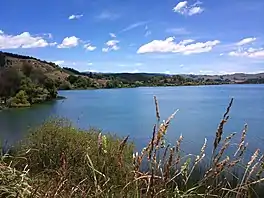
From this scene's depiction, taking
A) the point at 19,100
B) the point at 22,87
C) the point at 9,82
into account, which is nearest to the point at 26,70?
the point at 22,87

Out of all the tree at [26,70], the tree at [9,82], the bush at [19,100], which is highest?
the tree at [26,70]

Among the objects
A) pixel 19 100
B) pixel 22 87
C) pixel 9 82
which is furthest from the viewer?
pixel 22 87

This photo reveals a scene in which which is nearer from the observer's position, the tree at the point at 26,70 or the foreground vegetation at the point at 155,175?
the foreground vegetation at the point at 155,175

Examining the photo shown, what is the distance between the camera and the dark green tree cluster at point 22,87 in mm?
57094

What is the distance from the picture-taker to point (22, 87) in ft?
200

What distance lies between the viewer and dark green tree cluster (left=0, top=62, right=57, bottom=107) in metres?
57.1

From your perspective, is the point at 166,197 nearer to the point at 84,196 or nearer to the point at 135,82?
the point at 84,196

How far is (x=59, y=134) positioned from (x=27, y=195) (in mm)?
12034

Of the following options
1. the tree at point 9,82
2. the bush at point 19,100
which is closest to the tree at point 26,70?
the tree at point 9,82

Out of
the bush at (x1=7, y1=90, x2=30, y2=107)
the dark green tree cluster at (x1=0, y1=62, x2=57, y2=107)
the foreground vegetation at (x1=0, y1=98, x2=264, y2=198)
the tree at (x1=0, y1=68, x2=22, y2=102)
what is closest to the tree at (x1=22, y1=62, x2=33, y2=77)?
the dark green tree cluster at (x1=0, y1=62, x2=57, y2=107)

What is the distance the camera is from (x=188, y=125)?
102 feet

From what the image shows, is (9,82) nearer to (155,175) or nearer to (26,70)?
(26,70)

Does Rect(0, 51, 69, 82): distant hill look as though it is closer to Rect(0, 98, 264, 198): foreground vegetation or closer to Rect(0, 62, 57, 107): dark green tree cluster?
Rect(0, 62, 57, 107): dark green tree cluster

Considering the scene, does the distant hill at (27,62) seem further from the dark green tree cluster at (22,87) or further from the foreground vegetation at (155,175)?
the foreground vegetation at (155,175)
